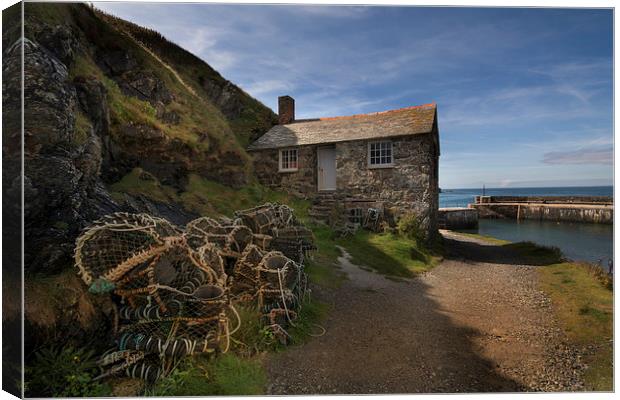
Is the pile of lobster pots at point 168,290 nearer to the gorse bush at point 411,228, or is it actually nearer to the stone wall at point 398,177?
the gorse bush at point 411,228

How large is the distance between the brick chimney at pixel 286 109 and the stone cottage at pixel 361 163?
223 centimetres

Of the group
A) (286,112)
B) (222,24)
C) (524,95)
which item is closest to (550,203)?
(286,112)

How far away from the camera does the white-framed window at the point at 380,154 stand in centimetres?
1422

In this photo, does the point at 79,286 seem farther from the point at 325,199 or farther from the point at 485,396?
the point at 325,199

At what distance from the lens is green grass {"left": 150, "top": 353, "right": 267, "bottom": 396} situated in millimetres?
3918

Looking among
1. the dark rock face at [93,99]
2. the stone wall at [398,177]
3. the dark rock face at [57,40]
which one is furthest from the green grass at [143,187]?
the stone wall at [398,177]

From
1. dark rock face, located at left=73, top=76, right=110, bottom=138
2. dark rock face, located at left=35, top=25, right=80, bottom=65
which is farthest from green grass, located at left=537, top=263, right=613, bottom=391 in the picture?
dark rock face, located at left=35, top=25, right=80, bottom=65

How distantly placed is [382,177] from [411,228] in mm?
2536

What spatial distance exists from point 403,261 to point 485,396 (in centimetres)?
710

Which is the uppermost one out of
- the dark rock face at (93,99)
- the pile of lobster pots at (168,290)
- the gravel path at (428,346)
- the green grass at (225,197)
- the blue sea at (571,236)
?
the dark rock face at (93,99)

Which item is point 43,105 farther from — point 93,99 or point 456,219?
point 456,219

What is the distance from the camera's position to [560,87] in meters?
5.23

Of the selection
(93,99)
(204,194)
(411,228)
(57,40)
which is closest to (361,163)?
(411,228)

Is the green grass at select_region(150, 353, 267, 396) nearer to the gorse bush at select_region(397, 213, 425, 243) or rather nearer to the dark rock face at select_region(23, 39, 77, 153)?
Result: the dark rock face at select_region(23, 39, 77, 153)
